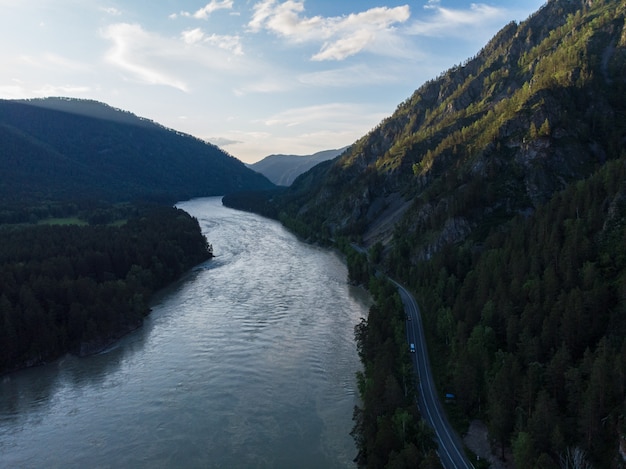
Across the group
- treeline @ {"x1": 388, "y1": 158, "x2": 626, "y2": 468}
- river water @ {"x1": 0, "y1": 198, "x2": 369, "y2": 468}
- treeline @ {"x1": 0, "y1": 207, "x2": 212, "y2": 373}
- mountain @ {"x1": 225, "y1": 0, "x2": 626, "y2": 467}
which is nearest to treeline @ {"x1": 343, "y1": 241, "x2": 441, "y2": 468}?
mountain @ {"x1": 225, "y1": 0, "x2": 626, "y2": 467}

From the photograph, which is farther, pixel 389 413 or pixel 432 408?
pixel 432 408

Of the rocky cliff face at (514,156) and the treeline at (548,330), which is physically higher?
the rocky cliff face at (514,156)

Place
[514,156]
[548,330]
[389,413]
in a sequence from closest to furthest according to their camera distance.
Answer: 1. [389,413]
2. [548,330]
3. [514,156]

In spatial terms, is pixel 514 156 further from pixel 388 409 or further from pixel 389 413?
pixel 389 413

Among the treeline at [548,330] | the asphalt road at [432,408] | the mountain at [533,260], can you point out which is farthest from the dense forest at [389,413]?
the treeline at [548,330]

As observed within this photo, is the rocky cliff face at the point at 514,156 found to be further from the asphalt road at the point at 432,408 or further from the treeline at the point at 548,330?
the asphalt road at the point at 432,408

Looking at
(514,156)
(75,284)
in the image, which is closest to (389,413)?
(75,284)

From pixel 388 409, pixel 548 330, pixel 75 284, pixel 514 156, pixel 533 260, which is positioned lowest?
pixel 388 409
